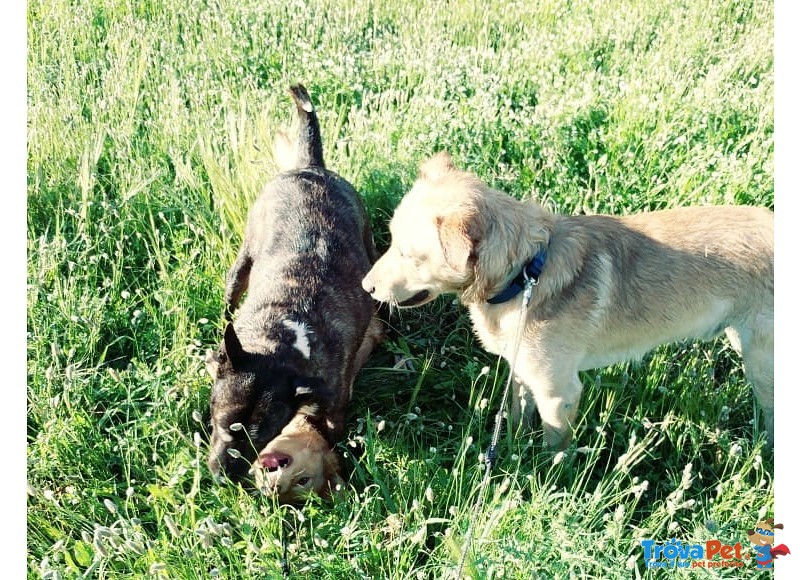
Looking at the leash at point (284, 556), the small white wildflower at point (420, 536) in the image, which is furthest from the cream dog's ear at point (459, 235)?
the leash at point (284, 556)

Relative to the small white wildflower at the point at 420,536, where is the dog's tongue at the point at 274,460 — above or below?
above

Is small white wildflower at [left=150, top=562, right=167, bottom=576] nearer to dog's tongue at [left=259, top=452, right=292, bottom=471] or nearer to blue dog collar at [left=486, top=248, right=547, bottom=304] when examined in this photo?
dog's tongue at [left=259, top=452, right=292, bottom=471]

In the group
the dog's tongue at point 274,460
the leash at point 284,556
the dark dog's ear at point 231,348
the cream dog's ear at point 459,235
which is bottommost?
the leash at point 284,556

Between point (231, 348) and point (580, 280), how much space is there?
1.80 metres

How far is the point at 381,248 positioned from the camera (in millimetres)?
4855

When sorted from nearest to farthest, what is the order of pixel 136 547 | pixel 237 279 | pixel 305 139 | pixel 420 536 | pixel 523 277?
pixel 136 547, pixel 420 536, pixel 523 277, pixel 237 279, pixel 305 139

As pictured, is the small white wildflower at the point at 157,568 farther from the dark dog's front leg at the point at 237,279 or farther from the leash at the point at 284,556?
the dark dog's front leg at the point at 237,279

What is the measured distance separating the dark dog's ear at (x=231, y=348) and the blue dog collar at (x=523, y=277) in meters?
1.28

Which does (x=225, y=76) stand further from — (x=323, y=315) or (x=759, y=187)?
(x=759, y=187)

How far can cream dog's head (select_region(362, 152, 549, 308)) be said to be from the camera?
9.50 ft

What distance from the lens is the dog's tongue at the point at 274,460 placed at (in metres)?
2.98

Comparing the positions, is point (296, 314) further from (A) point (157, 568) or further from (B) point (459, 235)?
(A) point (157, 568)

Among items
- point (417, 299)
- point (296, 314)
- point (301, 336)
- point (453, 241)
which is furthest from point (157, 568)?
point (453, 241)

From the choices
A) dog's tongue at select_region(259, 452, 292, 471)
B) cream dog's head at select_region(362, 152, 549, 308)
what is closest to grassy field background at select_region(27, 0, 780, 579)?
dog's tongue at select_region(259, 452, 292, 471)
